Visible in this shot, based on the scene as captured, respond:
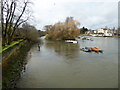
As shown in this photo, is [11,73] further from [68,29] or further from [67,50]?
[68,29]

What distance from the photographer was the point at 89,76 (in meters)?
8.30

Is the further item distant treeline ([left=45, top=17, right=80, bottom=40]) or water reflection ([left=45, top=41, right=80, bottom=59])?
distant treeline ([left=45, top=17, right=80, bottom=40])

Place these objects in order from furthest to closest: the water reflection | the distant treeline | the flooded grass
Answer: the distant treeline < the water reflection < the flooded grass

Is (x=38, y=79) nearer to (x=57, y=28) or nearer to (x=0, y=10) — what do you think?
(x=0, y=10)

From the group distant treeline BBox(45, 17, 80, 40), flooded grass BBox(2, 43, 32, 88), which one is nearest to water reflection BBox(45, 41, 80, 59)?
flooded grass BBox(2, 43, 32, 88)

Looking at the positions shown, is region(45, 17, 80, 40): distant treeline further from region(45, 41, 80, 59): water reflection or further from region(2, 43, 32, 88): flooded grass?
region(2, 43, 32, 88): flooded grass

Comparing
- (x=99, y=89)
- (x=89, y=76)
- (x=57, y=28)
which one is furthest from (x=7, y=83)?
(x=57, y=28)

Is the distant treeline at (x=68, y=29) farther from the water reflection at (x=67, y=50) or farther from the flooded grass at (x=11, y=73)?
the flooded grass at (x=11, y=73)

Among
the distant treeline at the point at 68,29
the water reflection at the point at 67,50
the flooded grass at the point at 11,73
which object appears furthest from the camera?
the distant treeline at the point at 68,29

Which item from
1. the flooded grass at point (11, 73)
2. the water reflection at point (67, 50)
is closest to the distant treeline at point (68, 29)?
the water reflection at point (67, 50)

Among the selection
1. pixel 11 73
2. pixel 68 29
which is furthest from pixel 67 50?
pixel 68 29

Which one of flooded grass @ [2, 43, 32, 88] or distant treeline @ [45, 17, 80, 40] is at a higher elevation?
distant treeline @ [45, 17, 80, 40]

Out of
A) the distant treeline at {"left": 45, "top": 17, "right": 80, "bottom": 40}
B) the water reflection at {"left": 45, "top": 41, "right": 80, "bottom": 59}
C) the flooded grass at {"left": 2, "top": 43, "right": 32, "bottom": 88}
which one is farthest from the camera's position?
the distant treeline at {"left": 45, "top": 17, "right": 80, "bottom": 40}

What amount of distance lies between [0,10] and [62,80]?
27.0 feet
